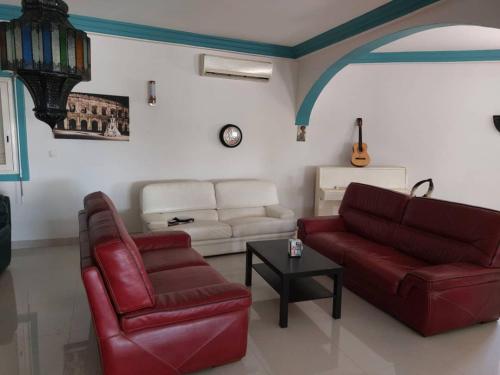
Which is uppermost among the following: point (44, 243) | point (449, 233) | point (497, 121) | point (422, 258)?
point (497, 121)

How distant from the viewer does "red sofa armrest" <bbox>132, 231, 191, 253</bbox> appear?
3041 mm

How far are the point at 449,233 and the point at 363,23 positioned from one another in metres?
2.32

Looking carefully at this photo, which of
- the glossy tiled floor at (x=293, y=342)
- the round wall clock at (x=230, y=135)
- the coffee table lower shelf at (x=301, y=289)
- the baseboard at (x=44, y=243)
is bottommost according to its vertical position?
the glossy tiled floor at (x=293, y=342)

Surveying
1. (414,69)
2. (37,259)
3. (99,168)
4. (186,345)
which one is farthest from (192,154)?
(414,69)

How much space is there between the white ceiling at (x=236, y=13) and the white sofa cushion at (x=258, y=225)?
7.63ft

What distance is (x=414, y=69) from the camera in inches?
218

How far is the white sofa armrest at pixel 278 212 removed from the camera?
444 centimetres

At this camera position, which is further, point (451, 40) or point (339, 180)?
point (339, 180)

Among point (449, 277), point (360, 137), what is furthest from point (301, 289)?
point (360, 137)

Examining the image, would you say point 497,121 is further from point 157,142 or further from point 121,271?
point 121,271

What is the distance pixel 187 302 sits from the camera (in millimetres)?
1972

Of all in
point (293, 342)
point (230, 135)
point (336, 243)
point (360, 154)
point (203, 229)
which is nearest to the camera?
point (293, 342)

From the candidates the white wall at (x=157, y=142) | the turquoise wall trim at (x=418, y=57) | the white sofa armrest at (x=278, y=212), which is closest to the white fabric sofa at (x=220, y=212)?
the white sofa armrest at (x=278, y=212)

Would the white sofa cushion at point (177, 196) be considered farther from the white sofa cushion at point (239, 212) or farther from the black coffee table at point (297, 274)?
the black coffee table at point (297, 274)
